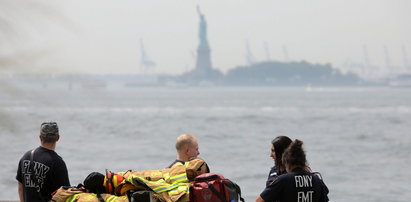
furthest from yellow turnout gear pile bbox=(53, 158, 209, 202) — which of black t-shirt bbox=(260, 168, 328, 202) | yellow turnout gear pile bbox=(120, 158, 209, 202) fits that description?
black t-shirt bbox=(260, 168, 328, 202)

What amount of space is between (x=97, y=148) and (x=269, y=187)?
34167 millimetres

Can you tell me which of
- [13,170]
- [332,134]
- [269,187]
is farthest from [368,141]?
[269,187]

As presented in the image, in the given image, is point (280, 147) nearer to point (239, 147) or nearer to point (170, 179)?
point (170, 179)

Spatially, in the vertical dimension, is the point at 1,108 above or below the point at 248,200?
above

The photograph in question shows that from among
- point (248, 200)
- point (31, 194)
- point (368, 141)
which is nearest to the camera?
point (31, 194)

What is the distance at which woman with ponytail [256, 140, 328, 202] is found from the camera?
3.90 m

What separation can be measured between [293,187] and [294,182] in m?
0.03

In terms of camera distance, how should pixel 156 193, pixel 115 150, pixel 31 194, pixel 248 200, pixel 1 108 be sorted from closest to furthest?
1. pixel 1 108
2. pixel 156 193
3. pixel 31 194
4. pixel 248 200
5. pixel 115 150

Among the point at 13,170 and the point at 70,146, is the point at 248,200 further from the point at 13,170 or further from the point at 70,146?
the point at 70,146

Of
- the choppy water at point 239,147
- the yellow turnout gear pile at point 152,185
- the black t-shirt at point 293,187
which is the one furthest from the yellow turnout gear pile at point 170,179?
the choppy water at point 239,147

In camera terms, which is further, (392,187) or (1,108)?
(392,187)

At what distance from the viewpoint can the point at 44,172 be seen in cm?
416

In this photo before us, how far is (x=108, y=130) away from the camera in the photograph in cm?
5459

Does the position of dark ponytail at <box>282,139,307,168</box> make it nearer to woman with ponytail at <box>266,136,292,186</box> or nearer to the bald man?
woman with ponytail at <box>266,136,292,186</box>
